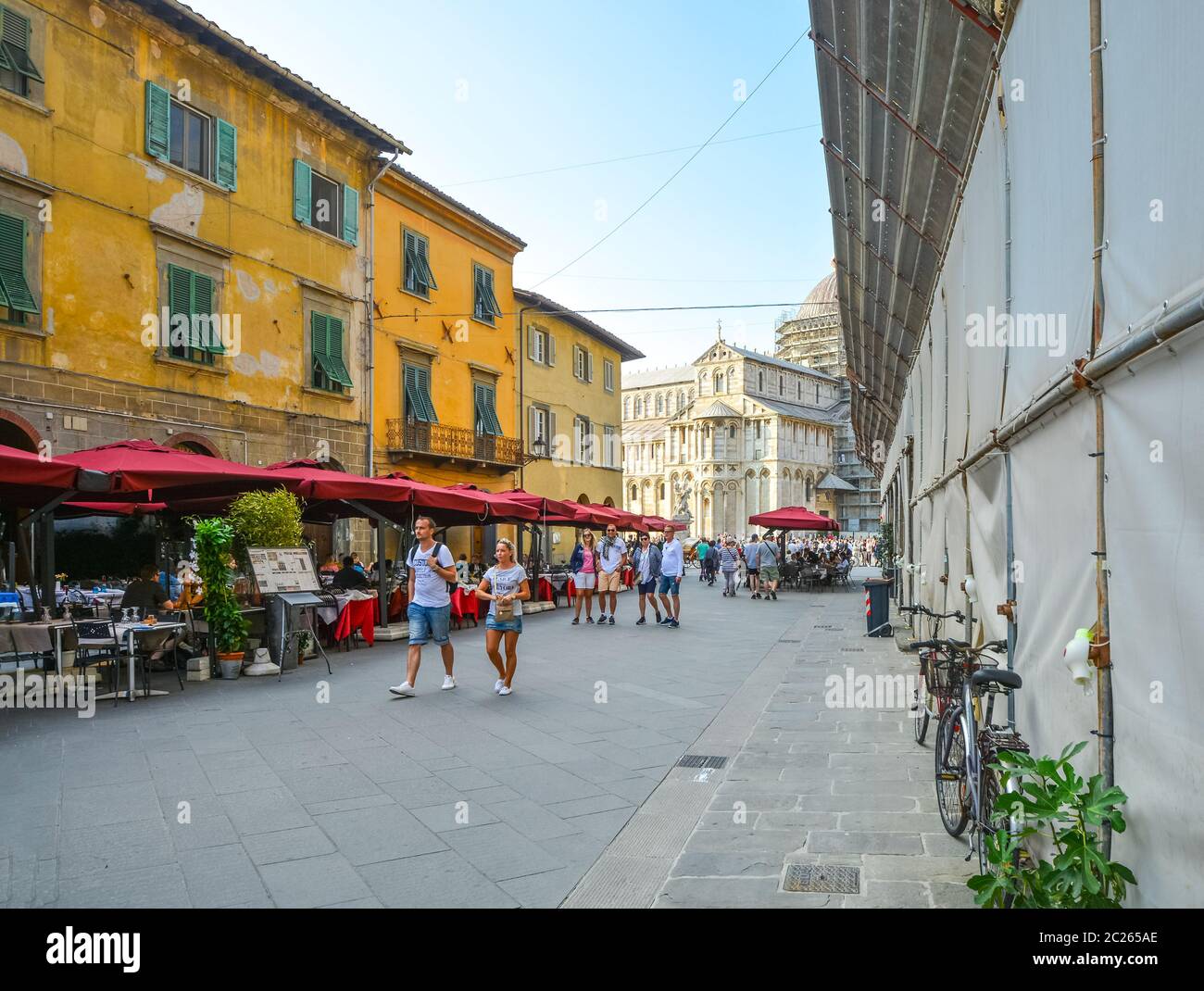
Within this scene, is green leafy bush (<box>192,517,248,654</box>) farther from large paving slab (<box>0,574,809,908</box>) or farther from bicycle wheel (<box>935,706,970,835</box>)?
bicycle wheel (<box>935,706,970,835</box>)

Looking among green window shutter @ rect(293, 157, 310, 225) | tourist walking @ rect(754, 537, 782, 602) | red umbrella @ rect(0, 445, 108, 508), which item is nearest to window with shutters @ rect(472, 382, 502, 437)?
green window shutter @ rect(293, 157, 310, 225)

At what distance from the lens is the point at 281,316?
1953 cm

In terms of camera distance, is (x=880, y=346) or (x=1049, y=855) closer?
(x=1049, y=855)

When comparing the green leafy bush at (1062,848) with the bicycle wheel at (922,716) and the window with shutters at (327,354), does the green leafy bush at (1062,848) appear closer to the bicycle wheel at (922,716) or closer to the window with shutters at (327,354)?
the bicycle wheel at (922,716)

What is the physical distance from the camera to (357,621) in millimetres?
13445

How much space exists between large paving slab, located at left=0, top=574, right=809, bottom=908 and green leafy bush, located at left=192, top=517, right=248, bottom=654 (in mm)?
617

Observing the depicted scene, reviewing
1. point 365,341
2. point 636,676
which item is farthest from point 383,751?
point 365,341

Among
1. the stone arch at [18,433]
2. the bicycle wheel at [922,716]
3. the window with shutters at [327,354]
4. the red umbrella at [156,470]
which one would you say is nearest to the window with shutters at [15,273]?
the stone arch at [18,433]

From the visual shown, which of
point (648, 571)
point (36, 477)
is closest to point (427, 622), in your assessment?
point (36, 477)

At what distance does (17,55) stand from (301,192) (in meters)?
6.42

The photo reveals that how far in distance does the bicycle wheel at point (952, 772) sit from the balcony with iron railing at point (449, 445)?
19275 millimetres

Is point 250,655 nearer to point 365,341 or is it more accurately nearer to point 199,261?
point 199,261

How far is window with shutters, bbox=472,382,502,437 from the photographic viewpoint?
89.8 ft
